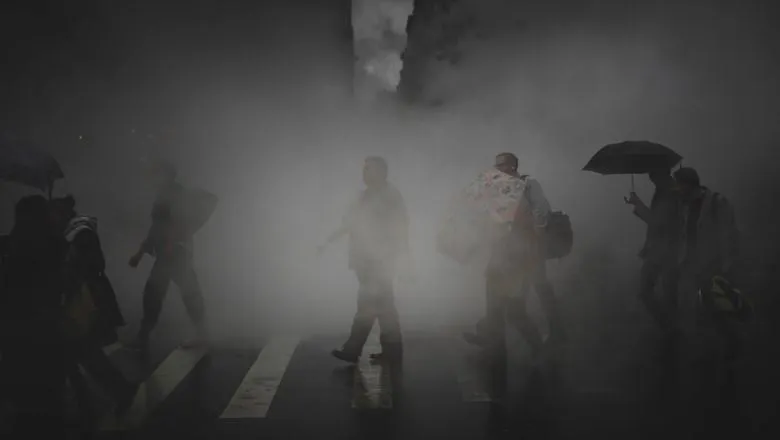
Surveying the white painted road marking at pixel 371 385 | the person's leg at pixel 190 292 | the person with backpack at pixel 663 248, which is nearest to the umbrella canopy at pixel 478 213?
the white painted road marking at pixel 371 385

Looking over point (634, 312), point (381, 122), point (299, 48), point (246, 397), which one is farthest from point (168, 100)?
point (634, 312)

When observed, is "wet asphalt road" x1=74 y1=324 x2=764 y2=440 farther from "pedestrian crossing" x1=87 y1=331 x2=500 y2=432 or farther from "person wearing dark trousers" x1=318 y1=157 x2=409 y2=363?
"person wearing dark trousers" x1=318 y1=157 x2=409 y2=363

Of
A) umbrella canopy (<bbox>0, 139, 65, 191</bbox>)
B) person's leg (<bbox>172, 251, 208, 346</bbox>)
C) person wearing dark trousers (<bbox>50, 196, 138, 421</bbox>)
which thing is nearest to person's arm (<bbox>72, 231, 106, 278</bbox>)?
person wearing dark trousers (<bbox>50, 196, 138, 421</bbox>)

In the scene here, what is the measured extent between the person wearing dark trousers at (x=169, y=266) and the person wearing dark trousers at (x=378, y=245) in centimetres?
115

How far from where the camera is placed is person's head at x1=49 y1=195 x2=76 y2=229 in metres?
4.01

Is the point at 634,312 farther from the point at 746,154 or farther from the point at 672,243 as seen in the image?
the point at 746,154

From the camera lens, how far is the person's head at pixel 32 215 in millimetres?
3906

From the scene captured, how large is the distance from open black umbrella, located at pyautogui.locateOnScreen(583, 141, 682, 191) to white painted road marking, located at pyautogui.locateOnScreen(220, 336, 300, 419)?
284cm

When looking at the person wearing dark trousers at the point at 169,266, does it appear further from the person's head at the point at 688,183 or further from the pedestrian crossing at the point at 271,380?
the person's head at the point at 688,183

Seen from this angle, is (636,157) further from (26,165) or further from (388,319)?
(26,165)

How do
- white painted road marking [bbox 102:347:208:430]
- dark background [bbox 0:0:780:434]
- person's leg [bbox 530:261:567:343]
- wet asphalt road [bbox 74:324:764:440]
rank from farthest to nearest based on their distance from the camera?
dark background [bbox 0:0:780:434] → person's leg [bbox 530:261:567:343] → white painted road marking [bbox 102:347:208:430] → wet asphalt road [bbox 74:324:764:440]

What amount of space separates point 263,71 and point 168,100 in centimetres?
82

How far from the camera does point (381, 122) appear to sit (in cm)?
576

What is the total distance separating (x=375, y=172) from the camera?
4.61 m
